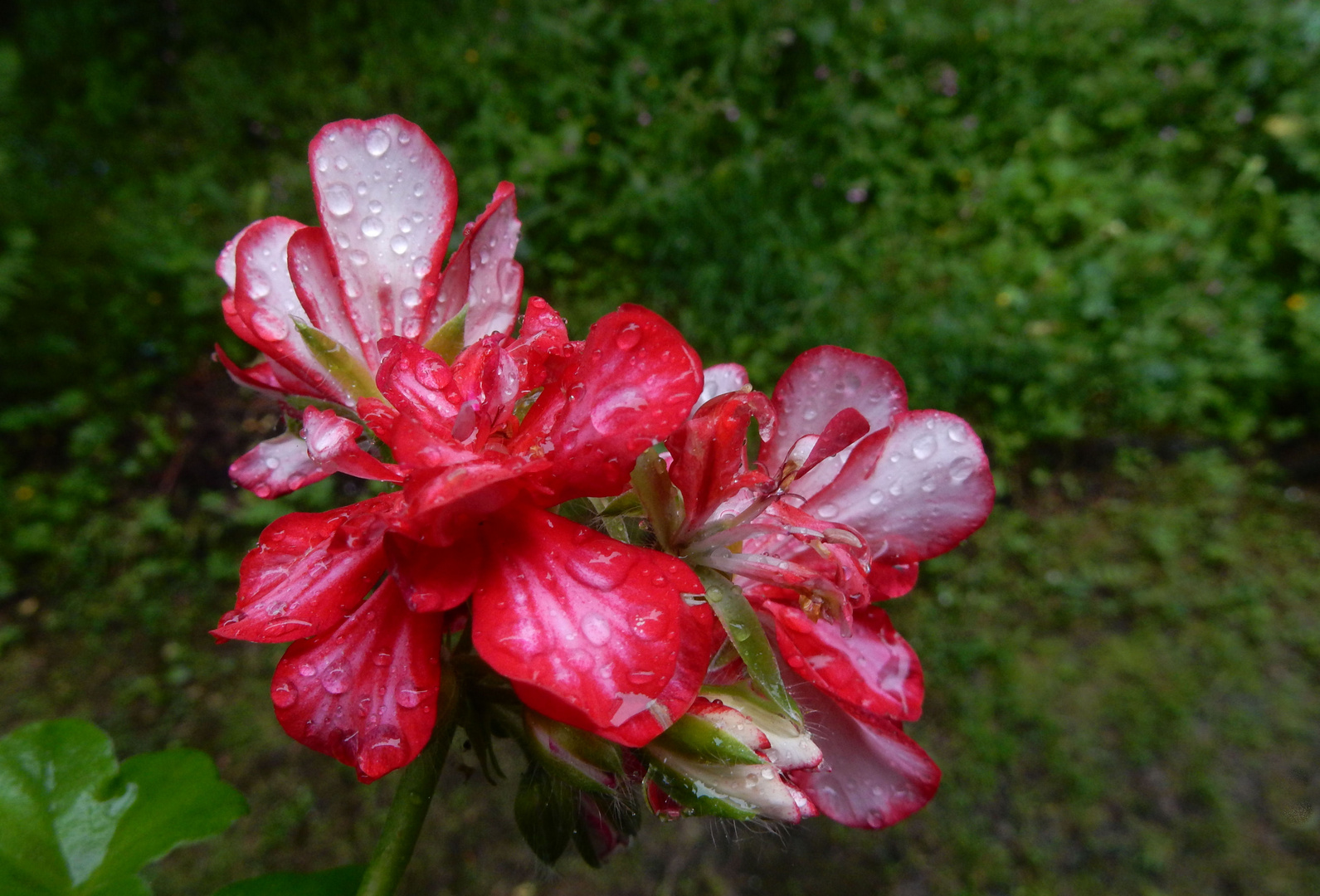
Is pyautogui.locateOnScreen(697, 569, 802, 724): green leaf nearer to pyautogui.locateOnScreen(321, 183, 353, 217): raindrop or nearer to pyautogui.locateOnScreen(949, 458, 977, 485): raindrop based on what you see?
pyautogui.locateOnScreen(949, 458, 977, 485): raindrop

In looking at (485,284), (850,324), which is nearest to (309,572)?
(485,284)

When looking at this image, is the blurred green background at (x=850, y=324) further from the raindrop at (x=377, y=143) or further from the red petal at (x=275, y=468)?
the raindrop at (x=377, y=143)

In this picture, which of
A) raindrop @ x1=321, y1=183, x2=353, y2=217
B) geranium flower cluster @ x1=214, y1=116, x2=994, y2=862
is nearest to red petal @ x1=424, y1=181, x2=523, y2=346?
geranium flower cluster @ x1=214, y1=116, x2=994, y2=862

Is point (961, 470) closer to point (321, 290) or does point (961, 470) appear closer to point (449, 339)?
point (449, 339)

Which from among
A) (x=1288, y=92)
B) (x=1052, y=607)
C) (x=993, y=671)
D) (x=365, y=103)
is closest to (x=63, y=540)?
(x=365, y=103)

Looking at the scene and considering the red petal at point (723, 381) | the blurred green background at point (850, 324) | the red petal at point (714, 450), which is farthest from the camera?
the blurred green background at point (850, 324)

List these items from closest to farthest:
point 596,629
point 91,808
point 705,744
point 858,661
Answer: point 596,629, point 705,744, point 858,661, point 91,808

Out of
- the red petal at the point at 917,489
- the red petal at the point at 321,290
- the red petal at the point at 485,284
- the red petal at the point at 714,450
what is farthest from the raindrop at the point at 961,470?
the red petal at the point at 321,290

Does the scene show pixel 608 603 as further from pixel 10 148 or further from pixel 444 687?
pixel 10 148
